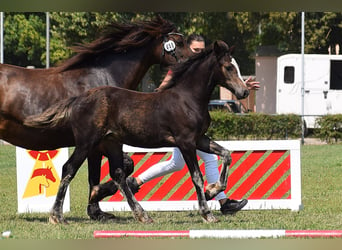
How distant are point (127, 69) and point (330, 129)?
1687 centimetres

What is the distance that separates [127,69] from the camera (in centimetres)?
884

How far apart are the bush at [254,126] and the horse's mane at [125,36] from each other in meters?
15.4

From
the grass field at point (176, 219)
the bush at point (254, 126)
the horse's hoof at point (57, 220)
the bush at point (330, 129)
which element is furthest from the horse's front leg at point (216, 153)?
the bush at point (330, 129)

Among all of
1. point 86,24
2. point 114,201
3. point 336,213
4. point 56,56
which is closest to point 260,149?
point 336,213

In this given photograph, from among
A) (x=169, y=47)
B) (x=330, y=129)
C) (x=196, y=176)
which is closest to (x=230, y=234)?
(x=196, y=176)

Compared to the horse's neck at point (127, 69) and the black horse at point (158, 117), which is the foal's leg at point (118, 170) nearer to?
the black horse at point (158, 117)

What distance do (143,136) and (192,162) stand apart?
0.58 metres

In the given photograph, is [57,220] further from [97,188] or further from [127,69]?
[127,69]

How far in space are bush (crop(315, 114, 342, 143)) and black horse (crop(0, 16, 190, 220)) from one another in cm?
1617

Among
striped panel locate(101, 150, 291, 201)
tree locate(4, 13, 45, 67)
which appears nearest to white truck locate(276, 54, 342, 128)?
striped panel locate(101, 150, 291, 201)

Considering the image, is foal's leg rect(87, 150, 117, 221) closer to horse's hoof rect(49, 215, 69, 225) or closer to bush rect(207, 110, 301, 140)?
horse's hoof rect(49, 215, 69, 225)

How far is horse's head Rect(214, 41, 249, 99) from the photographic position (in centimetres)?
806

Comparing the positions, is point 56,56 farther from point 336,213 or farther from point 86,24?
point 336,213
